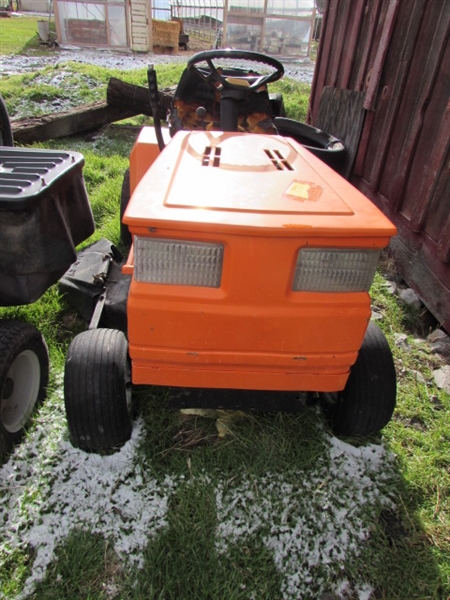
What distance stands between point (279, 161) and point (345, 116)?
3388mm

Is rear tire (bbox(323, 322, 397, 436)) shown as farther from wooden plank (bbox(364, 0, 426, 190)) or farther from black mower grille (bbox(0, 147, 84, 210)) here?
wooden plank (bbox(364, 0, 426, 190))

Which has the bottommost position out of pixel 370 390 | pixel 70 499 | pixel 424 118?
pixel 70 499

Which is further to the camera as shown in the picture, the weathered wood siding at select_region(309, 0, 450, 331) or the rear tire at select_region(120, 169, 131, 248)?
the rear tire at select_region(120, 169, 131, 248)

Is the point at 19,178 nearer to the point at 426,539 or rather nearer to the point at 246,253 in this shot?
the point at 246,253

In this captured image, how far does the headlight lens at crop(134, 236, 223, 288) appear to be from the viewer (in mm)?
1303

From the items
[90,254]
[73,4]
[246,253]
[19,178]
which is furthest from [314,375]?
Result: [73,4]

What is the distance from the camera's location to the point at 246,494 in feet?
5.66

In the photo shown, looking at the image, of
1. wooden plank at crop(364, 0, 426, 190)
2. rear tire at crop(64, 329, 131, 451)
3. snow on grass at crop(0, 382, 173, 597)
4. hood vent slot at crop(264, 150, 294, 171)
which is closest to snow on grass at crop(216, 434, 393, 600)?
snow on grass at crop(0, 382, 173, 597)

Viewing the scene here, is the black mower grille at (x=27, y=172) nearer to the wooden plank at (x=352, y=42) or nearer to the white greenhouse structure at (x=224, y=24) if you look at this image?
the wooden plank at (x=352, y=42)

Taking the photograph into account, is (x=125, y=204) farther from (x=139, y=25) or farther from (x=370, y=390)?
(x=139, y=25)

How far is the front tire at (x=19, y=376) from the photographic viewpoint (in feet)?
5.70

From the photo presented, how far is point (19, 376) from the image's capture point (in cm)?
196

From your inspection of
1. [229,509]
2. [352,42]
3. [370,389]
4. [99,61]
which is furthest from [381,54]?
[99,61]

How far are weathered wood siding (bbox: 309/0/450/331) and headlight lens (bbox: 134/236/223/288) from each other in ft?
6.63
